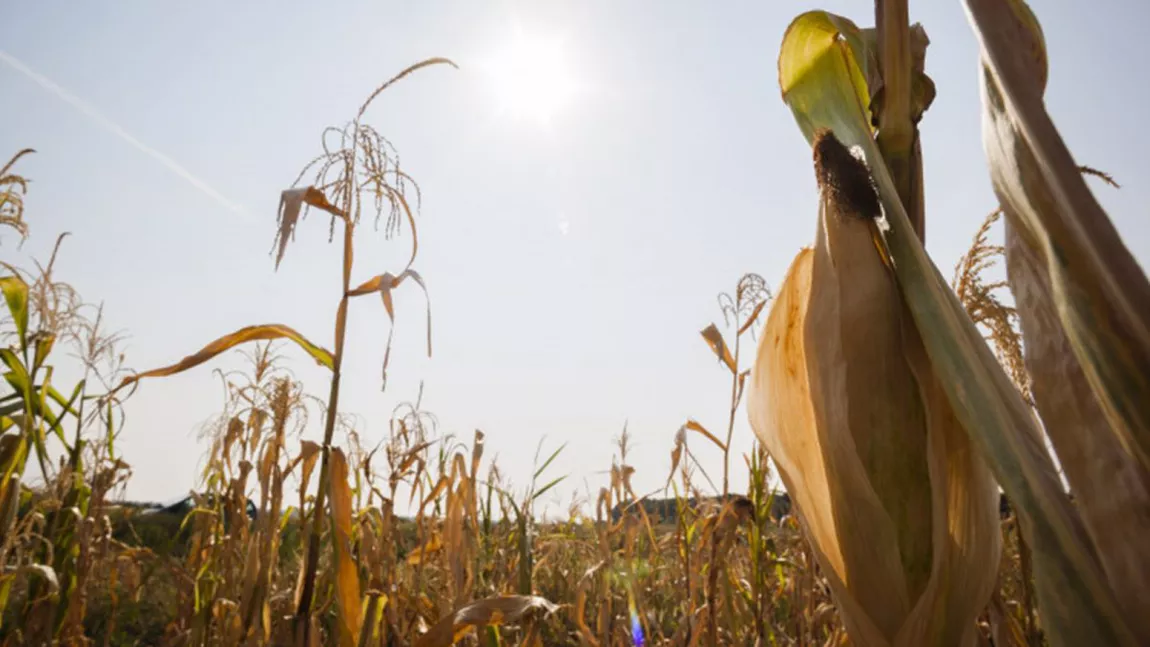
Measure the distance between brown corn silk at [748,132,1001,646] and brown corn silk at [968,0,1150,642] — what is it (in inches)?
4.6

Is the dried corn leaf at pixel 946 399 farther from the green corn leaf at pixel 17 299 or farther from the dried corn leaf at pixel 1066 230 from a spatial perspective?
the green corn leaf at pixel 17 299

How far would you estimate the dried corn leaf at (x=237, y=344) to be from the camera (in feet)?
3.80

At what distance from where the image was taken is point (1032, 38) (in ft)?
1.70

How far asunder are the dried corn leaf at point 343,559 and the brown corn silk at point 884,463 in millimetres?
833

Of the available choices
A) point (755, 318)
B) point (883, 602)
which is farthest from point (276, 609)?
point (883, 602)

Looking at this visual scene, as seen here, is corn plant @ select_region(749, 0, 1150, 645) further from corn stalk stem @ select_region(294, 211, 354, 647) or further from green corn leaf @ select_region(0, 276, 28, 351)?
green corn leaf @ select_region(0, 276, 28, 351)

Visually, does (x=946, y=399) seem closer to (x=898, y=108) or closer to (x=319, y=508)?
(x=898, y=108)

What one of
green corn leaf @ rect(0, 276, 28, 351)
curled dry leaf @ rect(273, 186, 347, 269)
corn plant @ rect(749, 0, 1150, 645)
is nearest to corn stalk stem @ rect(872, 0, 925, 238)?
corn plant @ rect(749, 0, 1150, 645)

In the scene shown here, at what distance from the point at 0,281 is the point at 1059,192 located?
6.44 feet

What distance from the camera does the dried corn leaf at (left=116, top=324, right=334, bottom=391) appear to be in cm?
116

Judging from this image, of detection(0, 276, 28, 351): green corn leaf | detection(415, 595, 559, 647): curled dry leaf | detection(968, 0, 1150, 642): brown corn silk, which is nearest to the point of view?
detection(968, 0, 1150, 642): brown corn silk

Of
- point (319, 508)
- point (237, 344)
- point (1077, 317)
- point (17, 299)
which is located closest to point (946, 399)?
point (1077, 317)

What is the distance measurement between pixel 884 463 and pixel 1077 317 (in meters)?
0.22

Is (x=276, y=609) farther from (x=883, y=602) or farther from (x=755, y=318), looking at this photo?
(x=883, y=602)
